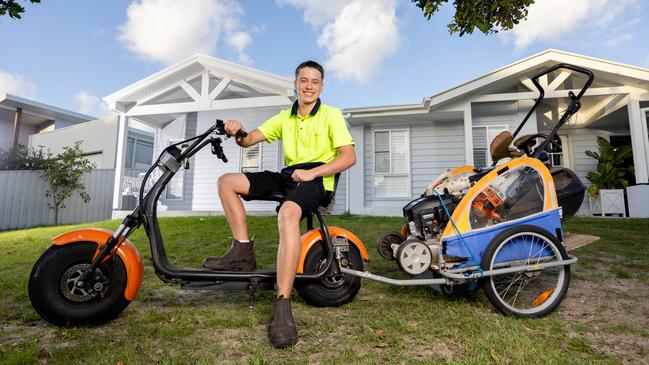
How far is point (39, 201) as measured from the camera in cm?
1176

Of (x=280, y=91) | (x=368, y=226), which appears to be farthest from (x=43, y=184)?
(x=368, y=226)

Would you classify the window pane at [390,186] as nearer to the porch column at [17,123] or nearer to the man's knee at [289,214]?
the man's knee at [289,214]

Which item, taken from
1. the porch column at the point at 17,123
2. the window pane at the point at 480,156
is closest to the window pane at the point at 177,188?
the window pane at the point at 480,156

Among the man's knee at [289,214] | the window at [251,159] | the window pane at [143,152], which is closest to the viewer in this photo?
the man's knee at [289,214]

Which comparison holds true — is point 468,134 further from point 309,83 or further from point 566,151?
point 309,83

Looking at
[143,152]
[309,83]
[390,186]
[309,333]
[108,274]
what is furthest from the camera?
[143,152]

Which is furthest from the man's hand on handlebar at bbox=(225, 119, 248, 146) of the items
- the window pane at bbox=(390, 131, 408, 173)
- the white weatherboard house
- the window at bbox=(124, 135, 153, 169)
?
the window at bbox=(124, 135, 153, 169)

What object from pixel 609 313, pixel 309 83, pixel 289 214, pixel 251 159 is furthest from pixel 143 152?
pixel 609 313

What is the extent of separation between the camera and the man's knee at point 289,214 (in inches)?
83.4

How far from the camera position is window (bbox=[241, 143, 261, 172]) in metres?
11.1

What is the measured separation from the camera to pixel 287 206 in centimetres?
217

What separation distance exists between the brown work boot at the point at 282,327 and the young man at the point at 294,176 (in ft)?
0.12

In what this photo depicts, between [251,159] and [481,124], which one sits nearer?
[481,124]

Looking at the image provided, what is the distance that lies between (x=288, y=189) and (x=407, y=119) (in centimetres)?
843
